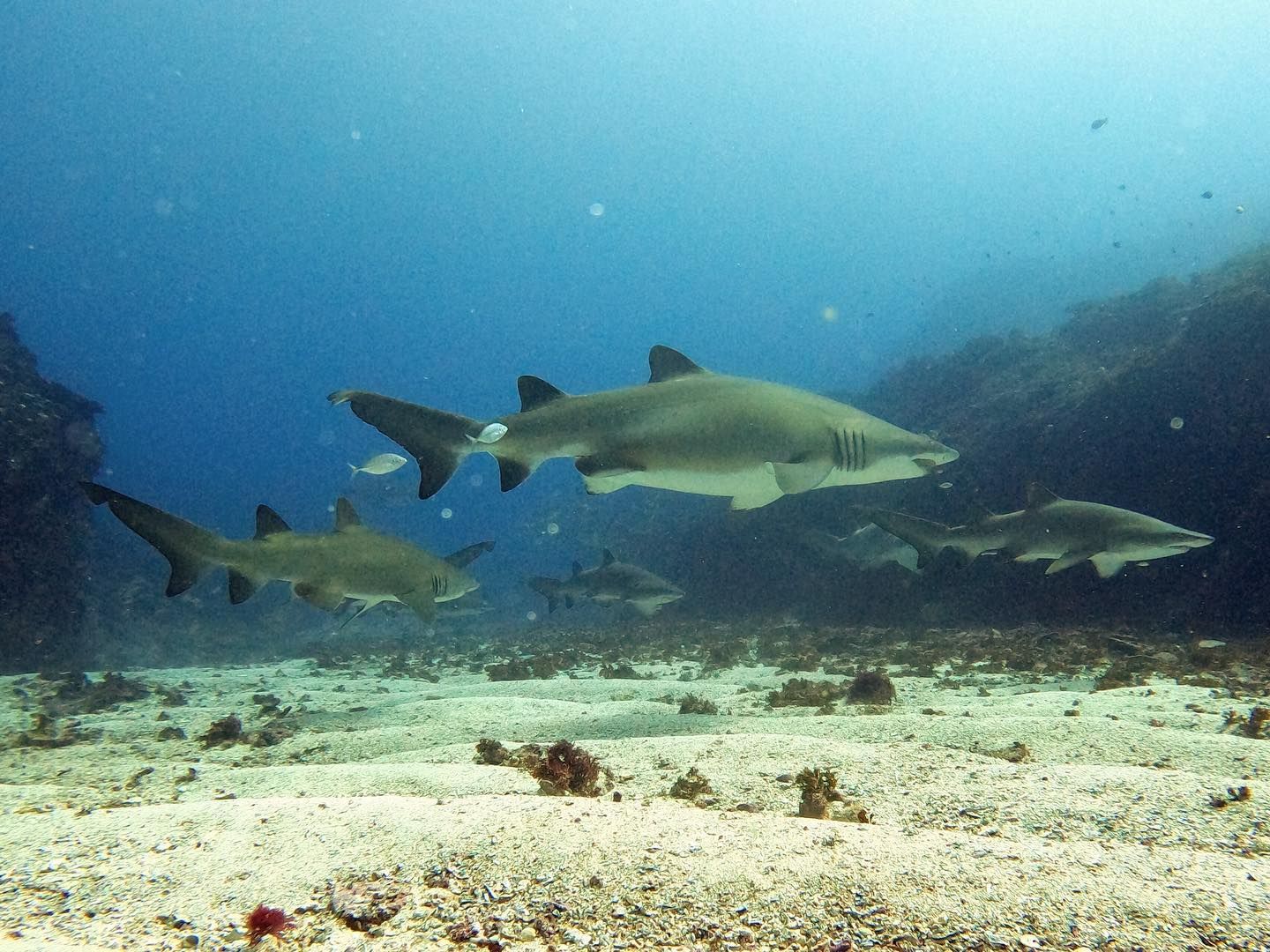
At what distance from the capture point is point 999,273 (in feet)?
207

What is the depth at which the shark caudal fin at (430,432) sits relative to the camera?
239 inches

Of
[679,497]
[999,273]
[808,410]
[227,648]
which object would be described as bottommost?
[227,648]

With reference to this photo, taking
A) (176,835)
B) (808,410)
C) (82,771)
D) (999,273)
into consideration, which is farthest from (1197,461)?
(999,273)

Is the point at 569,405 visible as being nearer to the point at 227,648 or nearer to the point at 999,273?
the point at 227,648

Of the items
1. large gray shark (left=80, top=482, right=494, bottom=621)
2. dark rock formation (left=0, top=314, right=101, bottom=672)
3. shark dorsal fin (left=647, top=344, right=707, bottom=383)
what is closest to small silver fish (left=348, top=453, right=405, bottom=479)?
dark rock formation (left=0, top=314, right=101, bottom=672)

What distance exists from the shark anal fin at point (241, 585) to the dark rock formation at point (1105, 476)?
11895 mm

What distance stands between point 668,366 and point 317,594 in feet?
15.5

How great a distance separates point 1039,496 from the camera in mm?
9188

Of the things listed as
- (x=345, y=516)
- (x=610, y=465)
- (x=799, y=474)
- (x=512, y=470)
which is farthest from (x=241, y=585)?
(x=799, y=474)

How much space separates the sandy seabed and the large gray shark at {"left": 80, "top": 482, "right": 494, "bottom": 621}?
1.97 m

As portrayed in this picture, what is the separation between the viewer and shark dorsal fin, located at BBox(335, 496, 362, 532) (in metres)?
7.91

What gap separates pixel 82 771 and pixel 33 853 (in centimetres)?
367

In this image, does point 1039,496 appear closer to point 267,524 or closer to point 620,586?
point 620,586

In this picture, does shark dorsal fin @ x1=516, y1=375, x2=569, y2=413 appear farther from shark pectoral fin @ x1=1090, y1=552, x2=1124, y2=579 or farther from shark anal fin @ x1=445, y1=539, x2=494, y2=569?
shark pectoral fin @ x1=1090, y1=552, x2=1124, y2=579
